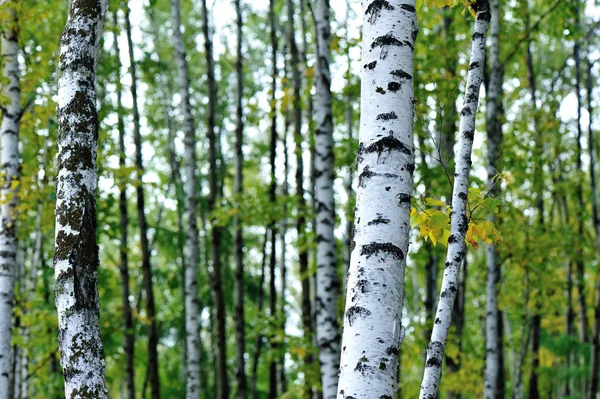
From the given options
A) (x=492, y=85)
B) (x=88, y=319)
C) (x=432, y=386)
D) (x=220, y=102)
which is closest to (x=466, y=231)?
(x=432, y=386)

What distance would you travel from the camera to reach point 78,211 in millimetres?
3934

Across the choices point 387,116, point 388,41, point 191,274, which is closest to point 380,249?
point 387,116

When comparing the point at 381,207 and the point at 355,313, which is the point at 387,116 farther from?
the point at 355,313

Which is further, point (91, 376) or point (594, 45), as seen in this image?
point (594, 45)

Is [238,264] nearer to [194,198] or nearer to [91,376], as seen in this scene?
[194,198]

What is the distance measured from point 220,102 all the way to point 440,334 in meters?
A: 18.2

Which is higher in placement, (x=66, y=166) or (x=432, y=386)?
(x=66, y=166)

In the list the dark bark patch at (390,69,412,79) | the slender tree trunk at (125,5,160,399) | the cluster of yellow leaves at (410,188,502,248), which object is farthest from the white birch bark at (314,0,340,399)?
the slender tree trunk at (125,5,160,399)

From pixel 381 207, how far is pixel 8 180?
5.47 metres

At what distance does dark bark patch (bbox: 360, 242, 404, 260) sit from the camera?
322cm

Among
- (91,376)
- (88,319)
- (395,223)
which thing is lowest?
(91,376)

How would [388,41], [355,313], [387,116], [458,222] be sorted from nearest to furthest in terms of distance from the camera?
[355,313], [387,116], [388,41], [458,222]

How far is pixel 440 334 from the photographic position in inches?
156

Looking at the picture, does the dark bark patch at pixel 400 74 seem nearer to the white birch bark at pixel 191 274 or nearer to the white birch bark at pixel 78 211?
the white birch bark at pixel 78 211
